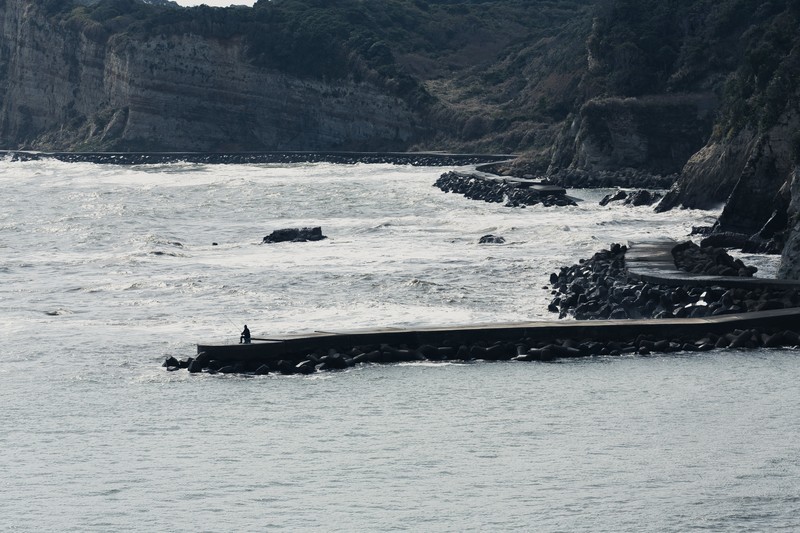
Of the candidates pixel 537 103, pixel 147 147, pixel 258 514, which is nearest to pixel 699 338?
pixel 258 514

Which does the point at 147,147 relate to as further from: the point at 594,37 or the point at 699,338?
the point at 699,338

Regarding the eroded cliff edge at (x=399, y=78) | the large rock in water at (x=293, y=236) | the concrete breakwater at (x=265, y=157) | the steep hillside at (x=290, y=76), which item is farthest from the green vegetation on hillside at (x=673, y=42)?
the large rock in water at (x=293, y=236)

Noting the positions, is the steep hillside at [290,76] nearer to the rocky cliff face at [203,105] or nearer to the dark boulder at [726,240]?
the rocky cliff face at [203,105]

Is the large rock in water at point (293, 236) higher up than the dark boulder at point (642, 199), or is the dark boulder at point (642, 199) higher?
the dark boulder at point (642, 199)

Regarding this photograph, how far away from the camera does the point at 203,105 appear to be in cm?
16138

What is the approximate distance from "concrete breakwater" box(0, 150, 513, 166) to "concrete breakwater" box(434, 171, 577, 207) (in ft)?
80.4

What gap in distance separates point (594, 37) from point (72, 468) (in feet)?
303

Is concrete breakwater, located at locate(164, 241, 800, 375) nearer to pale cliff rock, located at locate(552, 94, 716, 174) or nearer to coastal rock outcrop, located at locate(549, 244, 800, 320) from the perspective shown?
coastal rock outcrop, located at locate(549, 244, 800, 320)

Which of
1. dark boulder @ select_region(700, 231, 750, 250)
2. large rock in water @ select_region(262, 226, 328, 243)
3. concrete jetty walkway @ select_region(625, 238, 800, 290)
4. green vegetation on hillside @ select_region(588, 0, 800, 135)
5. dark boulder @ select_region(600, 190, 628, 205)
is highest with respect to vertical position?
green vegetation on hillside @ select_region(588, 0, 800, 135)

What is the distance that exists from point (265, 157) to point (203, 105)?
20454 millimetres

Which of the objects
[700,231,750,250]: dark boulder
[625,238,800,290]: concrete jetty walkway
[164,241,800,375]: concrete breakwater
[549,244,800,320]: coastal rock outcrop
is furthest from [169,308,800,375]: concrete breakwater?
[700,231,750,250]: dark boulder

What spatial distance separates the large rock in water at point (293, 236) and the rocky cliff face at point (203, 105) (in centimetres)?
8516

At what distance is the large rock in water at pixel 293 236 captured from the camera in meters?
60.0

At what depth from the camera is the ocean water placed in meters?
20.8
